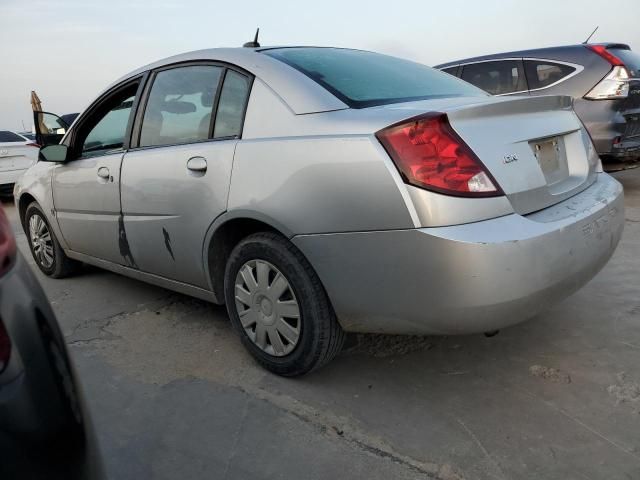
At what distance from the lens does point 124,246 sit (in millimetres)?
3211

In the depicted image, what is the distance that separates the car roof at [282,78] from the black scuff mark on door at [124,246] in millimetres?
1038

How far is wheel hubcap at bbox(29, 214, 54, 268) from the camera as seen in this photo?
4.17 meters

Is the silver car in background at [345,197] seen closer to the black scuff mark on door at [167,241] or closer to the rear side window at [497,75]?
the black scuff mark on door at [167,241]

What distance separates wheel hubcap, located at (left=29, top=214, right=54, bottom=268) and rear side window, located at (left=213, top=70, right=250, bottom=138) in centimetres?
→ 225

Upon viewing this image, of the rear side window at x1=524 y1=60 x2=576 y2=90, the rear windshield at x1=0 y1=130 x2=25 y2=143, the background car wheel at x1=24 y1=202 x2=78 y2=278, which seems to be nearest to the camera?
the background car wheel at x1=24 y1=202 x2=78 y2=278

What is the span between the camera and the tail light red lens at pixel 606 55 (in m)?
5.41

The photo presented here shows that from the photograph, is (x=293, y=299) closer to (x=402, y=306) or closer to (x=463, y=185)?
(x=402, y=306)

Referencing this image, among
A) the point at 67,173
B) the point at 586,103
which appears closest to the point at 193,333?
the point at 67,173

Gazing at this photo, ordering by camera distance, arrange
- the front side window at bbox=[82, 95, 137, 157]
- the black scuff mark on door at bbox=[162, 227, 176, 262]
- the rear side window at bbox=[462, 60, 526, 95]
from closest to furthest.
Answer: the black scuff mark on door at bbox=[162, 227, 176, 262], the front side window at bbox=[82, 95, 137, 157], the rear side window at bbox=[462, 60, 526, 95]

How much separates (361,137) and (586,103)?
A: 448 cm

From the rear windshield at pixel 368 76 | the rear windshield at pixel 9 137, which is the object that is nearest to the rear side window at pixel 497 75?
the rear windshield at pixel 368 76

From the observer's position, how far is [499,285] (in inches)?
73.6

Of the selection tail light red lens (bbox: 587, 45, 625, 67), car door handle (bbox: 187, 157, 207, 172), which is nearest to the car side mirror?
car door handle (bbox: 187, 157, 207, 172)

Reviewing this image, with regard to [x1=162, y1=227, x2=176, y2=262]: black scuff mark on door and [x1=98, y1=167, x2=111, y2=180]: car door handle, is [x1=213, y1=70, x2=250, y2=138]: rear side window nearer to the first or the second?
[x1=162, y1=227, x2=176, y2=262]: black scuff mark on door
